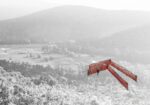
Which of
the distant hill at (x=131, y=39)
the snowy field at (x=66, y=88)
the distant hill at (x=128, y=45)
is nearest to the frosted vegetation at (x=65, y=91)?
the snowy field at (x=66, y=88)

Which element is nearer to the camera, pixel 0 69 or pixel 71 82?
pixel 0 69

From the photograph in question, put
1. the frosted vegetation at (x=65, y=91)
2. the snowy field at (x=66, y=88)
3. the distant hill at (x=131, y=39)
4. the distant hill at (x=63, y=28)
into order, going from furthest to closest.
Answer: the distant hill at (x=63, y=28), the distant hill at (x=131, y=39), the snowy field at (x=66, y=88), the frosted vegetation at (x=65, y=91)

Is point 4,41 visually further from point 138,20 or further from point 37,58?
point 138,20

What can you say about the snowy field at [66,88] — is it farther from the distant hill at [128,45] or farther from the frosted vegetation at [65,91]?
the distant hill at [128,45]

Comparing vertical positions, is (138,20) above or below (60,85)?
above

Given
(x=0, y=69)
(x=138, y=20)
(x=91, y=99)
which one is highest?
(x=138, y=20)

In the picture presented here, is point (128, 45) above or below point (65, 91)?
above

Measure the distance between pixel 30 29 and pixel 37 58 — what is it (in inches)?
2737

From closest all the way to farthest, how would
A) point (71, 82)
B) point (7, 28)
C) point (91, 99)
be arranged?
1. point (91, 99)
2. point (71, 82)
3. point (7, 28)

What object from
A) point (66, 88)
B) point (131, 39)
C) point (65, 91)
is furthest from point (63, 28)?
point (65, 91)

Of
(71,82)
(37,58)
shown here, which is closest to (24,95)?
(71,82)

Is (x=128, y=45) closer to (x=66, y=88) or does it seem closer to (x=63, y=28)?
(x=63, y=28)

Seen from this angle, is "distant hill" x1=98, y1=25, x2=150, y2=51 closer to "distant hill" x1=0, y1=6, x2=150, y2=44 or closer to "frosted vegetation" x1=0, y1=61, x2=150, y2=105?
"distant hill" x1=0, y1=6, x2=150, y2=44

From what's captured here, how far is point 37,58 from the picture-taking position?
116m
